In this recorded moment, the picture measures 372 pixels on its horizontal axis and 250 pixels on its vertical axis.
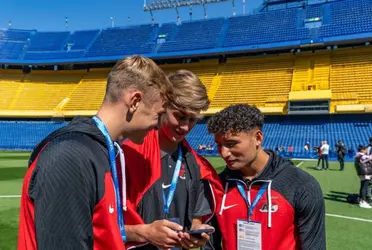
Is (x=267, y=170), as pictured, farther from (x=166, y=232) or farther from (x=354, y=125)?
(x=354, y=125)

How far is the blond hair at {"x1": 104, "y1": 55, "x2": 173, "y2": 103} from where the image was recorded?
1.61m

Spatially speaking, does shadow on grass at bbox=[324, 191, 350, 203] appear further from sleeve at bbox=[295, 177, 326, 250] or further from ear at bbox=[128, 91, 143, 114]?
ear at bbox=[128, 91, 143, 114]

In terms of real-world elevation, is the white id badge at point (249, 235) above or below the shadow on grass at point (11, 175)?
below

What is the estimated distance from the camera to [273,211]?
2.24m

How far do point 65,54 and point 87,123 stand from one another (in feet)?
146

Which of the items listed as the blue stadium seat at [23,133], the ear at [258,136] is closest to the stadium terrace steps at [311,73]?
the blue stadium seat at [23,133]

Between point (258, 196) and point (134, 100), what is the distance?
A: 116 cm

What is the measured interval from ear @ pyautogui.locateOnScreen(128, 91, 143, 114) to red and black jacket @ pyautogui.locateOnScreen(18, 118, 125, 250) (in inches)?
9.9

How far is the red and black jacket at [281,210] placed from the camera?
2.18m

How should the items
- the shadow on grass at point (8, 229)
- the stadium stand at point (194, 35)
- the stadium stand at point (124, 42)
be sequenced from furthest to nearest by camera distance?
the stadium stand at point (124, 42) < the stadium stand at point (194, 35) < the shadow on grass at point (8, 229)

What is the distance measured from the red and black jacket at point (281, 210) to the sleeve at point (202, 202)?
0.08 meters

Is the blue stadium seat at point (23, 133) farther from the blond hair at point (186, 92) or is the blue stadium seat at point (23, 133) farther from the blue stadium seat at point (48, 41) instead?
the blond hair at point (186, 92)

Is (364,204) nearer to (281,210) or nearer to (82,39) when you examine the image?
(281,210)

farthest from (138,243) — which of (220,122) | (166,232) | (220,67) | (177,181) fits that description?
(220,67)
